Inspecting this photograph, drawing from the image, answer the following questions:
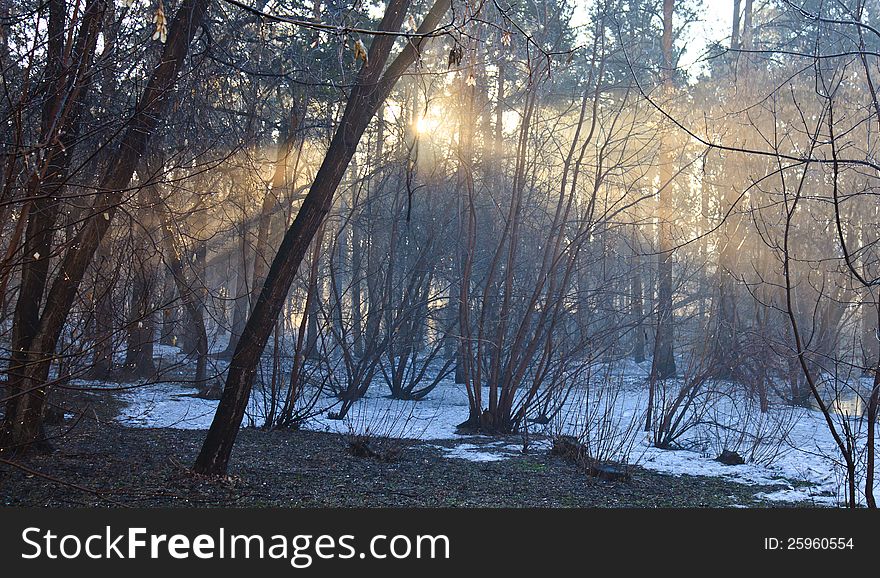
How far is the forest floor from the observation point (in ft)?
16.6

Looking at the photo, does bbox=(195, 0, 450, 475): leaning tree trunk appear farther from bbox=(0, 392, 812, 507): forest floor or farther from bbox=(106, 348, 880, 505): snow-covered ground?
bbox=(106, 348, 880, 505): snow-covered ground

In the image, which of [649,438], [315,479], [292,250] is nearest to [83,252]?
[292,250]

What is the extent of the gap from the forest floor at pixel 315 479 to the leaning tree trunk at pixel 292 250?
0.35 metres

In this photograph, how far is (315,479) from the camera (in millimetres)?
5988

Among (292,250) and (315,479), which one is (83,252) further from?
(315,479)

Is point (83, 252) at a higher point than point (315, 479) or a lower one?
higher

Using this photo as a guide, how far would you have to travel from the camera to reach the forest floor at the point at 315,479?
5.07 meters

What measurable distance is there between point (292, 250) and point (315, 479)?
1.77 m

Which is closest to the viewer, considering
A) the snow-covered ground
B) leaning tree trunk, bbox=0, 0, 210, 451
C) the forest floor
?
the forest floor

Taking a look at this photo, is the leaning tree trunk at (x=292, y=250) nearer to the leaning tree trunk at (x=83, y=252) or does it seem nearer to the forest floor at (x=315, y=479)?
the forest floor at (x=315, y=479)

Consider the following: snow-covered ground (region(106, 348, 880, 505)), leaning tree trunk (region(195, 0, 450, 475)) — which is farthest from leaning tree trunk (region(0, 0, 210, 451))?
leaning tree trunk (region(195, 0, 450, 475))

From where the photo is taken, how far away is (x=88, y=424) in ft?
25.8

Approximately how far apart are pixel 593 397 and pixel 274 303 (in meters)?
8.72

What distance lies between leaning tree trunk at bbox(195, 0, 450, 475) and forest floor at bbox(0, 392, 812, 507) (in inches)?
13.8
